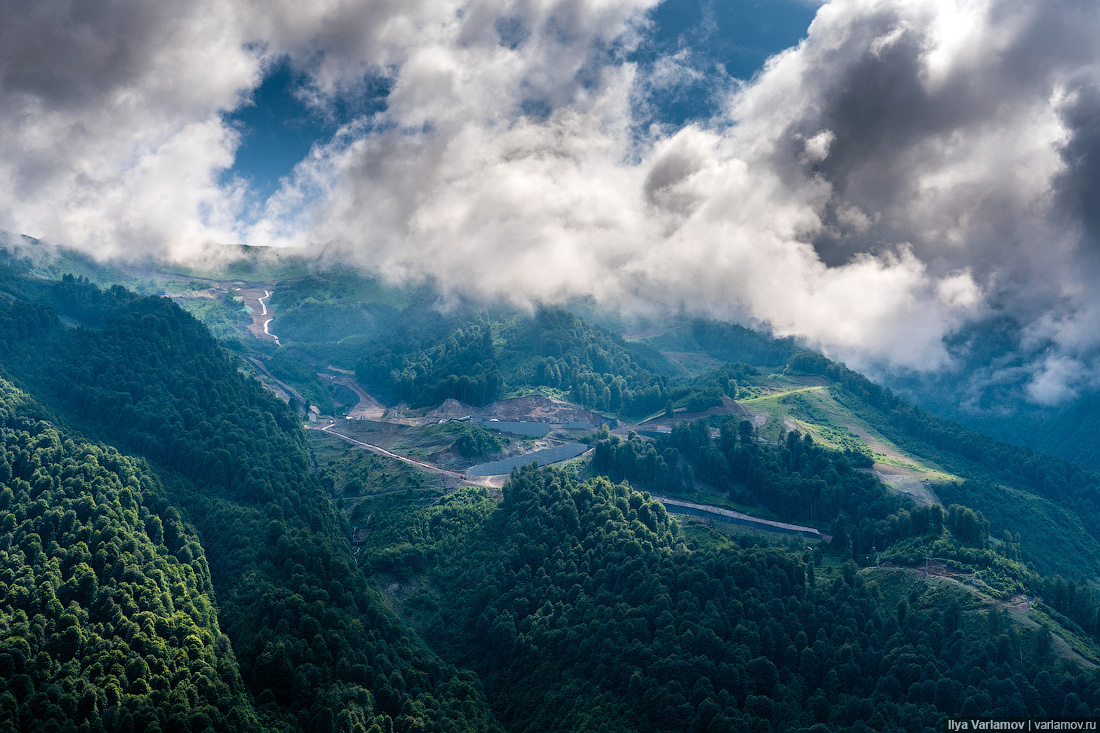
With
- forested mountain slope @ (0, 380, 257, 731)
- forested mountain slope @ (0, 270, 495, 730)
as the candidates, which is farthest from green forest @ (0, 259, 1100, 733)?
forested mountain slope @ (0, 270, 495, 730)

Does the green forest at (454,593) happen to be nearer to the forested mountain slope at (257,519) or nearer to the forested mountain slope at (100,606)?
the forested mountain slope at (100,606)

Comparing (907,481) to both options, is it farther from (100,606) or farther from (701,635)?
(100,606)

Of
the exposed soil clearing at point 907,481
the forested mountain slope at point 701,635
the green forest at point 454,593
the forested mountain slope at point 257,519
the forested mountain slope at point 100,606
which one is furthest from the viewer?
the exposed soil clearing at point 907,481

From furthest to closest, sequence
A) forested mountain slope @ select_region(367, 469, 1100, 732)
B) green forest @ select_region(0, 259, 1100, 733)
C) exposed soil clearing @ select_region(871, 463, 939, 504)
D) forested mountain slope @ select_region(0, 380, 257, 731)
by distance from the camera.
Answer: exposed soil clearing @ select_region(871, 463, 939, 504), forested mountain slope @ select_region(367, 469, 1100, 732), green forest @ select_region(0, 259, 1100, 733), forested mountain slope @ select_region(0, 380, 257, 731)

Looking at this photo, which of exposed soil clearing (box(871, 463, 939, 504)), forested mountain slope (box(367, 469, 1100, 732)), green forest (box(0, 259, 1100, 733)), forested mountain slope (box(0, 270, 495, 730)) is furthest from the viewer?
exposed soil clearing (box(871, 463, 939, 504))

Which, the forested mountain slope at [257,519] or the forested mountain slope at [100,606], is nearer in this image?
the forested mountain slope at [100,606]


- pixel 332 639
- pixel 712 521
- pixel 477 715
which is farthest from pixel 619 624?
pixel 712 521

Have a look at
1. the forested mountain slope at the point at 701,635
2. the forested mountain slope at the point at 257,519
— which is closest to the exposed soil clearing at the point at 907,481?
the forested mountain slope at the point at 701,635

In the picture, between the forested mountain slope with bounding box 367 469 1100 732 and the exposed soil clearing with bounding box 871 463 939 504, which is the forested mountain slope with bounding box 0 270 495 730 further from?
the exposed soil clearing with bounding box 871 463 939 504

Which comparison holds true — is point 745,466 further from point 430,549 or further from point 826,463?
point 430,549
